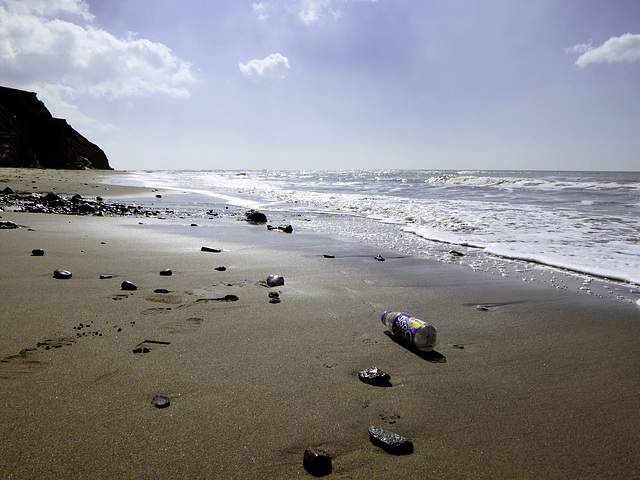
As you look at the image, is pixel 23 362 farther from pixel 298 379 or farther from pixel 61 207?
pixel 61 207

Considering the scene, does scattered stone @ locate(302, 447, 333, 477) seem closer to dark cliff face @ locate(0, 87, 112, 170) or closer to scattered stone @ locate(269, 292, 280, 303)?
scattered stone @ locate(269, 292, 280, 303)

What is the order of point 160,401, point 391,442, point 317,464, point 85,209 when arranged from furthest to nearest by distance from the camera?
1. point 85,209
2. point 160,401
3. point 391,442
4. point 317,464

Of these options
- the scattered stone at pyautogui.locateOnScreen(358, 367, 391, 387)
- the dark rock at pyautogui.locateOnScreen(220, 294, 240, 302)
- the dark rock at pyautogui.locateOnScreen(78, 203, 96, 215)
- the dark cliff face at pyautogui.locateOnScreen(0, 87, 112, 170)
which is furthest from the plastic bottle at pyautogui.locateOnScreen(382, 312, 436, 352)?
the dark cliff face at pyautogui.locateOnScreen(0, 87, 112, 170)

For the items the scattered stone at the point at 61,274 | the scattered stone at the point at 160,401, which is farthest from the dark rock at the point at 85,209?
the scattered stone at the point at 160,401

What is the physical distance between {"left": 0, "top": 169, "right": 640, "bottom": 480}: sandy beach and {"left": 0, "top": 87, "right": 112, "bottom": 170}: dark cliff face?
47290 mm

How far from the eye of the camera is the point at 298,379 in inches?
83.0

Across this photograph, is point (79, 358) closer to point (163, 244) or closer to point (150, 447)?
point (150, 447)

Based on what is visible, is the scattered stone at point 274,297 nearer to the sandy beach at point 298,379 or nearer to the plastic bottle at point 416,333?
the sandy beach at point 298,379

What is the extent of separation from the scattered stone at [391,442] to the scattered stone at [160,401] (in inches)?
39.0

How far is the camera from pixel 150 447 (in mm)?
1513

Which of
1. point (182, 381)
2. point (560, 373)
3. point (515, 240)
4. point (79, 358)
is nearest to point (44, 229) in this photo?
point (79, 358)

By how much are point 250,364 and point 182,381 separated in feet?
→ 1.33

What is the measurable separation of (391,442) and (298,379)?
683mm

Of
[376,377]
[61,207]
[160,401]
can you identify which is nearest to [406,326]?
[376,377]
